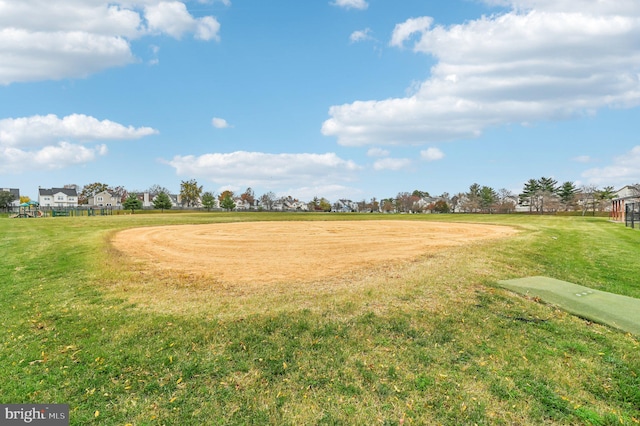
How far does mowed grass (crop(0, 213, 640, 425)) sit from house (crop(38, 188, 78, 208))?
120 meters

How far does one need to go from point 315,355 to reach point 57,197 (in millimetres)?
128606

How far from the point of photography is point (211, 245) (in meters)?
15.9

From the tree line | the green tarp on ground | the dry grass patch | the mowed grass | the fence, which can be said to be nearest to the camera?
the mowed grass

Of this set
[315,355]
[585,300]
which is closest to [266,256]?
[315,355]

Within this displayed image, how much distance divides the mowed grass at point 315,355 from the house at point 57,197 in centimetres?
12009

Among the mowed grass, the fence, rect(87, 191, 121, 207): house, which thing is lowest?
the mowed grass

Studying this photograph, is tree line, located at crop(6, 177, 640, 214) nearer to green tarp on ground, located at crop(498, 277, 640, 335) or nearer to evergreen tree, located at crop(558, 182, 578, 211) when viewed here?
evergreen tree, located at crop(558, 182, 578, 211)

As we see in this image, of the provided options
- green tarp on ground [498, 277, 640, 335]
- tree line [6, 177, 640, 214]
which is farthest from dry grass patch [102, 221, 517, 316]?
tree line [6, 177, 640, 214]

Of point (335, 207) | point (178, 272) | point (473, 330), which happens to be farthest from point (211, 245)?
point (335, 207)

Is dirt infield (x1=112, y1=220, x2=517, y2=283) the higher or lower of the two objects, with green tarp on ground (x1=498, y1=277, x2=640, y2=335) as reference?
higher

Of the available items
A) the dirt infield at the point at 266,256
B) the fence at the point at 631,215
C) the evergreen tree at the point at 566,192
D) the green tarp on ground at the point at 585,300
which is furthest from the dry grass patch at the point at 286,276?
the evergreen tree at the point at 566,192

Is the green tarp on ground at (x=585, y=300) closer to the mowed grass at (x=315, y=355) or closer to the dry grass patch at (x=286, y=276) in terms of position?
the mowed grass at (x=315, y=355)

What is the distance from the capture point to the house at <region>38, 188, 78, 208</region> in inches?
4018

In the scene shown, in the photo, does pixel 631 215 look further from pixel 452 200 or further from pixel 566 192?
pixel 452 200
